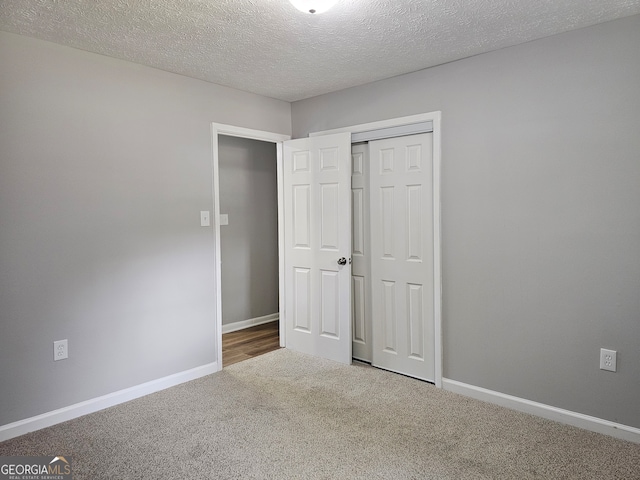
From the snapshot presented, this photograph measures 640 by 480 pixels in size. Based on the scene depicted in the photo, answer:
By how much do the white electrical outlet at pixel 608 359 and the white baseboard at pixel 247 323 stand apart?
3.58 metres

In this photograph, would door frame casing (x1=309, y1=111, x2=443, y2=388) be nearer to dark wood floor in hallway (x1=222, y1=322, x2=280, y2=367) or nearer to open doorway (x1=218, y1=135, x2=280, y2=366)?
dark wood floor in hallway (x1=222, y1=322, x2=280, y2=367)

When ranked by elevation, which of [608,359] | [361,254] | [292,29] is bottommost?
[608,359]

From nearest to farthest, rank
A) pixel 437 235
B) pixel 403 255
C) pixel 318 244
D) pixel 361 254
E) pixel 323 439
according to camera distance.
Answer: pixel 323 439
pixel 437 235
pixel 403 255
pixel 361 254
pixel 318 244

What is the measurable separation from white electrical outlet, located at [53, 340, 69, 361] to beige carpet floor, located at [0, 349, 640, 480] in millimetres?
430

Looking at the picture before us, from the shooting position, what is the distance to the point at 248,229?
500 centimetres

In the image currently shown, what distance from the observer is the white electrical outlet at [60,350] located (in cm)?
264

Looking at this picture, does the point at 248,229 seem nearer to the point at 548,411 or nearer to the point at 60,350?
the point at 60,350

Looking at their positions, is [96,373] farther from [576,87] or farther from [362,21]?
[576,87]

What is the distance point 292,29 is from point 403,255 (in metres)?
1.87

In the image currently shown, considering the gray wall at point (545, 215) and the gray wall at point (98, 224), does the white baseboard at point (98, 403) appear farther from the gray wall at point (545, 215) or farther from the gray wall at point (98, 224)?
the gray wall at point (545, 215)

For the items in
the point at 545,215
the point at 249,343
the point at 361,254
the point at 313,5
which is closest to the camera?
the point at 313,5

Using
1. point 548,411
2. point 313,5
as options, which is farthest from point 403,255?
point 313,5

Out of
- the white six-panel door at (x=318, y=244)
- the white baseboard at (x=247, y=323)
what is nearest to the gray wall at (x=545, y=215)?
the white six-panel door at (x=318, y=244)

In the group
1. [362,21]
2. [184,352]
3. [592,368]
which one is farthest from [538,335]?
[184,352]
